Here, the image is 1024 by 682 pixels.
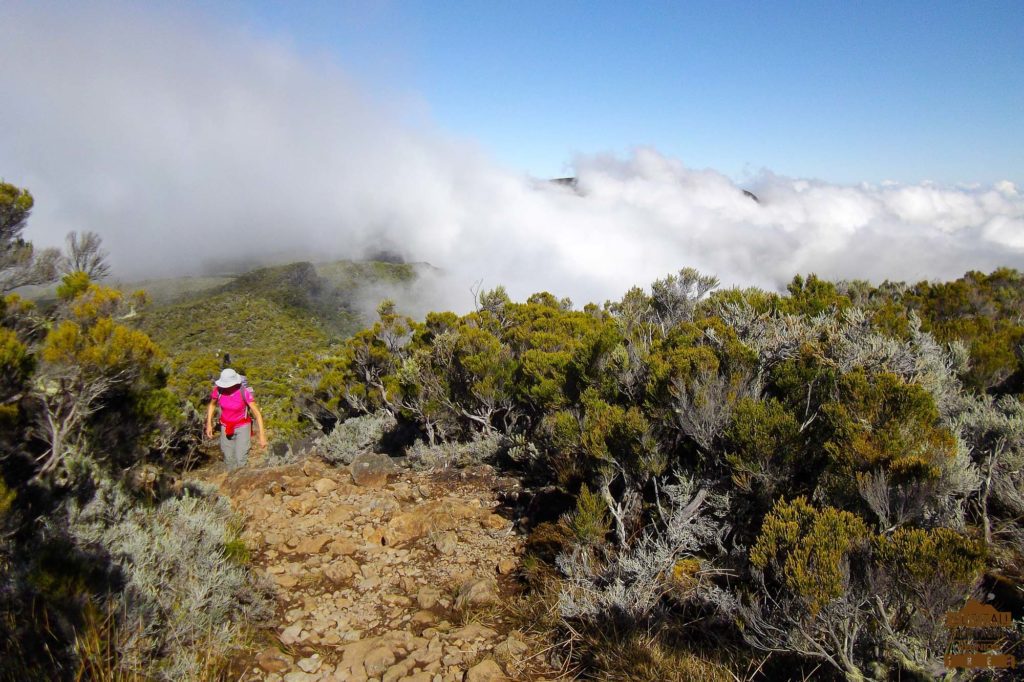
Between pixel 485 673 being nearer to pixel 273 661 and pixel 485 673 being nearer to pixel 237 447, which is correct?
pixel 273 661

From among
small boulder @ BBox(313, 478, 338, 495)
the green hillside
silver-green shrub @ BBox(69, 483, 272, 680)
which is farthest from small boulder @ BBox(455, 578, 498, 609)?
the green hillside

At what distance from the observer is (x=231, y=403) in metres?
7.06

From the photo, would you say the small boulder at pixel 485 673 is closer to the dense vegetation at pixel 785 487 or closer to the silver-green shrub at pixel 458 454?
the dense vegetation at pixel 785 487

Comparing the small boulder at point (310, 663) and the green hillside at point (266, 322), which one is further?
the green hillside at point (266, 322)

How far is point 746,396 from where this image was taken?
4.11 metres

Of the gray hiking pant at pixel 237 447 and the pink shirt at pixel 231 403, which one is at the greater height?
the pink shirt at pixel 231 403

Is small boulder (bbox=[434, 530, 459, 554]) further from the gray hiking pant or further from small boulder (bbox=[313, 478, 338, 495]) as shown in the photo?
the gray hiking pant

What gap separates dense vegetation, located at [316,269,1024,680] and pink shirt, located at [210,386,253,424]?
391 cm

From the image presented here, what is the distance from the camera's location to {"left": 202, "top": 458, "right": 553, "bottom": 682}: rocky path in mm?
3299

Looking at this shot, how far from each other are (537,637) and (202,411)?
11194 millimetres

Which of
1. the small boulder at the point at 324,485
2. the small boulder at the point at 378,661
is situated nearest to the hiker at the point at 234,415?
the small boulder at the point at 324,485

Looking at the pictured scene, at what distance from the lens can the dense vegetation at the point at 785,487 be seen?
2.34 meters

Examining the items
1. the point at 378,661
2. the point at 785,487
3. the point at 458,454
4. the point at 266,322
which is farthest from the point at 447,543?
the point at 266,322

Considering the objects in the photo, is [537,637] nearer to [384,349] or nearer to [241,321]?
[384,349]
